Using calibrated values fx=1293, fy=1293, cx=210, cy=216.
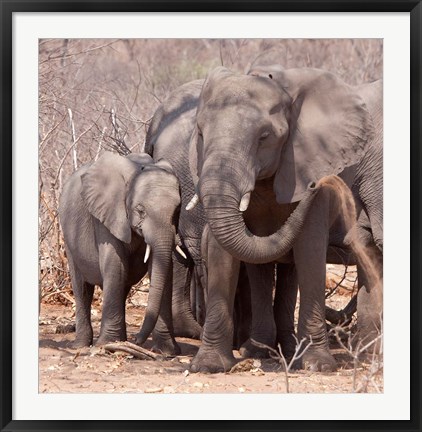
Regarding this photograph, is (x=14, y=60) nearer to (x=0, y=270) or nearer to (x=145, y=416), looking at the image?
(x=0, y=270)

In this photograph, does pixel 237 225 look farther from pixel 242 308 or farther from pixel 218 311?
pixel 242 308

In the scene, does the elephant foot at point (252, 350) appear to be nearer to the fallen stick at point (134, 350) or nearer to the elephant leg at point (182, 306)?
the fallen stick at point (134, 350)

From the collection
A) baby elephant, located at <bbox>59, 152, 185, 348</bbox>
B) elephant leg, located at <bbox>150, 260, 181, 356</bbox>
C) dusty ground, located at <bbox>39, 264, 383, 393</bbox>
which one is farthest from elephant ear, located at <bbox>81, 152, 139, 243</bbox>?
dusty ground, located at <bbox>39, 264, 383, 393</bbox>

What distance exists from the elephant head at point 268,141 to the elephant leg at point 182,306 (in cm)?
180

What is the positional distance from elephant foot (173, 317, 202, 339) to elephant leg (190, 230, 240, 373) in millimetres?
1476

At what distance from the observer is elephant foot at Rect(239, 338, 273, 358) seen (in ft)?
26.3

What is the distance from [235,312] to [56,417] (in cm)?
304

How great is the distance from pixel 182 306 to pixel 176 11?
10.9 feet

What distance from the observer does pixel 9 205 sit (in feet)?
19.8

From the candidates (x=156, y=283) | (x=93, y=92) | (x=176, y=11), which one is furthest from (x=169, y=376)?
(x=93, y=92)

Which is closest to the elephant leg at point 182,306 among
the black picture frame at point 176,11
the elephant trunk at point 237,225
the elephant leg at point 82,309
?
the elephant leg at point 82,309

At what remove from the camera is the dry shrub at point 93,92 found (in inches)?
388

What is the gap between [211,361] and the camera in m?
7.45

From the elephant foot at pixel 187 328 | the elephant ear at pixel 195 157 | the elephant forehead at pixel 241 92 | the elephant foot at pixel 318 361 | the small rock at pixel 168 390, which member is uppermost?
the elephant forehead at pixel 241 92
